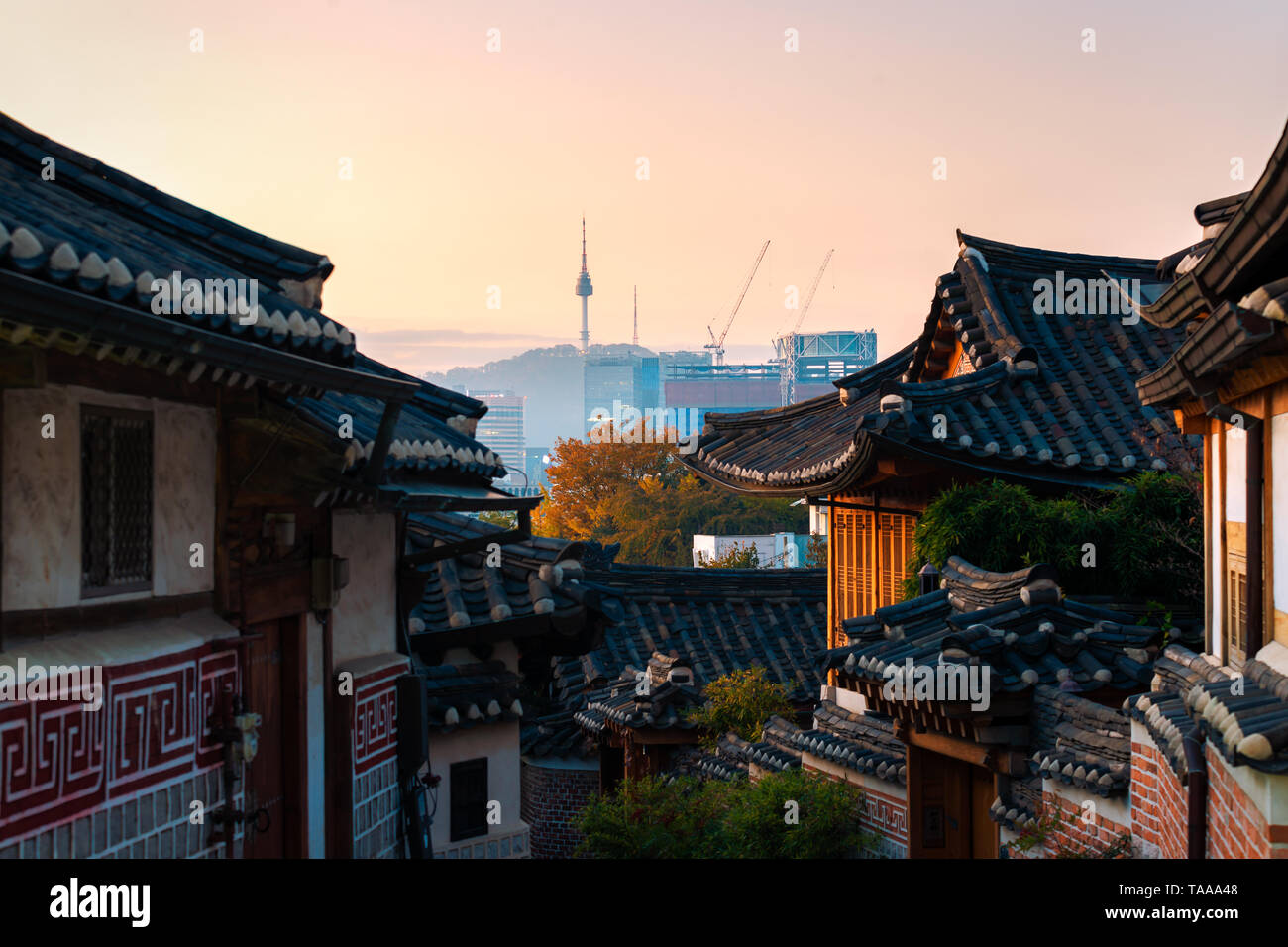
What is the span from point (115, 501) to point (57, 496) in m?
0.45

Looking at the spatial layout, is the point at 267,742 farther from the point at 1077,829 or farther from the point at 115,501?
the point at 1077,829

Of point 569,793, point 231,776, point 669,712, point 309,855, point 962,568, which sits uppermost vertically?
point 962,568

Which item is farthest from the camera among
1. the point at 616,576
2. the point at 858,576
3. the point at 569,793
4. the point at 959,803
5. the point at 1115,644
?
the point at 616,576

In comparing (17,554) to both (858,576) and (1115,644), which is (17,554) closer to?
(1115,644)

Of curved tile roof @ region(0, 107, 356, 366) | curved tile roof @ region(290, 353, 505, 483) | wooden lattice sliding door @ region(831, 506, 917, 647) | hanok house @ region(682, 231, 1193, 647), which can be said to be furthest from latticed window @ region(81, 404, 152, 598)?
wooden lattice sliding door @ region(831, 506, 917, 647)

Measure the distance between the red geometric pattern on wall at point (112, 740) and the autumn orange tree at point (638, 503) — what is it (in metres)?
48.3

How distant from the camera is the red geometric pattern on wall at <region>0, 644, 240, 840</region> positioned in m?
5.04

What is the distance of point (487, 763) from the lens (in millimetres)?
11492

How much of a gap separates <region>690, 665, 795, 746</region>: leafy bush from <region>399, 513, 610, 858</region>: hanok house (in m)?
6.12

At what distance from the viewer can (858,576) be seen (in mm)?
16859

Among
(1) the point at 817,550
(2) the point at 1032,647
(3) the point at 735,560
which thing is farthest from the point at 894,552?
(3) the point at 735,560

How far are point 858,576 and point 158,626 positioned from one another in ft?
39.6
